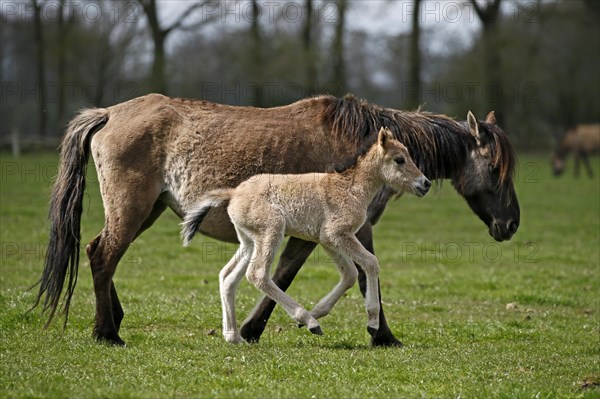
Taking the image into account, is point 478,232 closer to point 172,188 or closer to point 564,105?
point 172,188

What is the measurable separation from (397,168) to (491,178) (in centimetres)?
173

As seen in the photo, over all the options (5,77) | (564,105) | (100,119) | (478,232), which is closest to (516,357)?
(100,119)

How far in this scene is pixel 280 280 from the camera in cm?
843

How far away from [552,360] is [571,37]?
1730 inches

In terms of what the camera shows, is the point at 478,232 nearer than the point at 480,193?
No

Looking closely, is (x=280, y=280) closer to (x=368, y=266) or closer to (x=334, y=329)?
(x=334, y=329)

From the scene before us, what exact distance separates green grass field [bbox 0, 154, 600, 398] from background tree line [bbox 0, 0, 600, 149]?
19799mm

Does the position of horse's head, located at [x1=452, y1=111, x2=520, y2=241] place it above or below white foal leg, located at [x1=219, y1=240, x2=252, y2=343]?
above

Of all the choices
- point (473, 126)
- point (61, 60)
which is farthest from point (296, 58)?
point (473, 126)

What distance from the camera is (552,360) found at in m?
7.90

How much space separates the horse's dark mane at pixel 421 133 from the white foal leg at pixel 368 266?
952mm

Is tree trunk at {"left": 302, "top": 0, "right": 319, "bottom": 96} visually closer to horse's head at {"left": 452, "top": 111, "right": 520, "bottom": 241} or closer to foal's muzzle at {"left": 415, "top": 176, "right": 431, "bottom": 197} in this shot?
horse's head at {"left": 452, "top": 111, "right": 520, "bottom": 241}

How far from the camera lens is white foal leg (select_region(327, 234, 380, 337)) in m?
7.64

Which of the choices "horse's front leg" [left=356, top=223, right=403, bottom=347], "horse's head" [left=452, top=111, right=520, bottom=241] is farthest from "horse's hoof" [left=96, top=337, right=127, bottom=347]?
"horse's head" [left=452, top=111, right=520, bottom=241]
